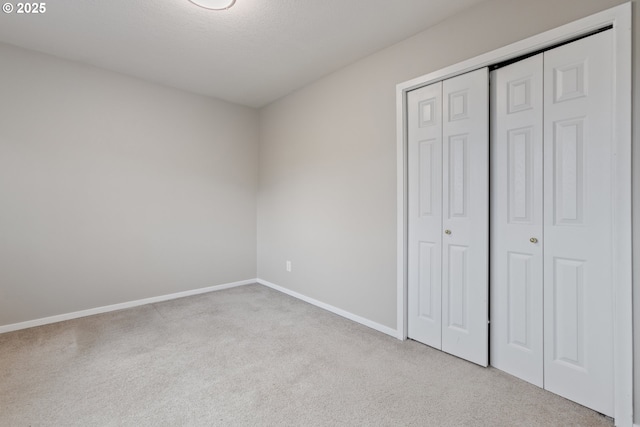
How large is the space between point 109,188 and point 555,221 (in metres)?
3.81

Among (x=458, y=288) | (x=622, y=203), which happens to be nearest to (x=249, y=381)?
(x=458, y=288)

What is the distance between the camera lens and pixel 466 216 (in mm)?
2146

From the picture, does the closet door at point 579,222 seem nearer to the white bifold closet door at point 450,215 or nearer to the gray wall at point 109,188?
the white bifold closet door at point 450,215

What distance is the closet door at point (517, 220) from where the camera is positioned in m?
1.85

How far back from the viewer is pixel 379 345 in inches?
94.5

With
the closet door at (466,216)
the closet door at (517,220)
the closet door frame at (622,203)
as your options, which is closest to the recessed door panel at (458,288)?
the closet door at (466,216)

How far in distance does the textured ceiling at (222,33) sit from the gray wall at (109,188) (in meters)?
0.36

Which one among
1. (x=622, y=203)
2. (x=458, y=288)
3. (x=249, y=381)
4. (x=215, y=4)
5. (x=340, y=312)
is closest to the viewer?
(x=622, y=203)

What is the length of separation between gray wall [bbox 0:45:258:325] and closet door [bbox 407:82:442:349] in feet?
8.20

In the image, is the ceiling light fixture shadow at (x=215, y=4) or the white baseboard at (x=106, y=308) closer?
the ceiling light fixture shadow at (x=215, y=4)

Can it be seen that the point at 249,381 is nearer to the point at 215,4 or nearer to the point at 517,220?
the point at 517,220

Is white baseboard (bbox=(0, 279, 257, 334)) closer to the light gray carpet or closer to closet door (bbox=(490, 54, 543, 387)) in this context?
the light gray carpet

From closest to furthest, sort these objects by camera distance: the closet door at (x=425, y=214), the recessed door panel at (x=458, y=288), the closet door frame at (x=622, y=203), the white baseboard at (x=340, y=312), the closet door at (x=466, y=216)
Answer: the closet door frame at (x=622, y=203)
the closet door at (x=466, y=216)
the recessed door panel at (x=458, y=288)
the closet door at (x=425, y=214)
the white baseboard at (x=340, y=312)

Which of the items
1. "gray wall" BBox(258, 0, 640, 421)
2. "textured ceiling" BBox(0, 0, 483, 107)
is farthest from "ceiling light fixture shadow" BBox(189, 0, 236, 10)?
"gray wall" BBox(258, 0, 640, 421)
